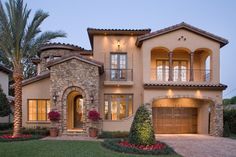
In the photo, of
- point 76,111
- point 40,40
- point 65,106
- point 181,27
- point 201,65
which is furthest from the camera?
point 201,65

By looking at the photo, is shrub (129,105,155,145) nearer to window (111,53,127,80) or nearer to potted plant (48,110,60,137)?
potted plant (48,110,60,137)

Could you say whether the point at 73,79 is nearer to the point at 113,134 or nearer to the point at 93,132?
the point at 93,132

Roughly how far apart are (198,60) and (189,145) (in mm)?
10070

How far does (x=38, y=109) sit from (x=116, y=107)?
264 inches

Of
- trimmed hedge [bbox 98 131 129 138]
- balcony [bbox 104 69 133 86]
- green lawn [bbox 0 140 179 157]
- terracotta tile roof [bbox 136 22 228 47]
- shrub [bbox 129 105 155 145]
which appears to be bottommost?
trimmed hedge [bbox 98 131 129 138]

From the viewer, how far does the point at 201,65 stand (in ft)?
74.2

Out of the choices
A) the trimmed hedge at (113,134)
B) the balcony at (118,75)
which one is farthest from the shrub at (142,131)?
the balcony at (118,75)

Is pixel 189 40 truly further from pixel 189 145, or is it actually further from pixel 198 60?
pixel 189 145

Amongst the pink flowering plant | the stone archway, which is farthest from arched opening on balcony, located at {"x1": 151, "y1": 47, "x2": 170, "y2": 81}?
the pink flowering plant

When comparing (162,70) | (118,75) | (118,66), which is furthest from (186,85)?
(118,66)

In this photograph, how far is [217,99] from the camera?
2023 centimetres

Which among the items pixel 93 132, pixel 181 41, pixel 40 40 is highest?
pixel 181 41

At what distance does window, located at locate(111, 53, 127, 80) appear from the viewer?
71.2ft

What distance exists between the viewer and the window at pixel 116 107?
21484 mm
